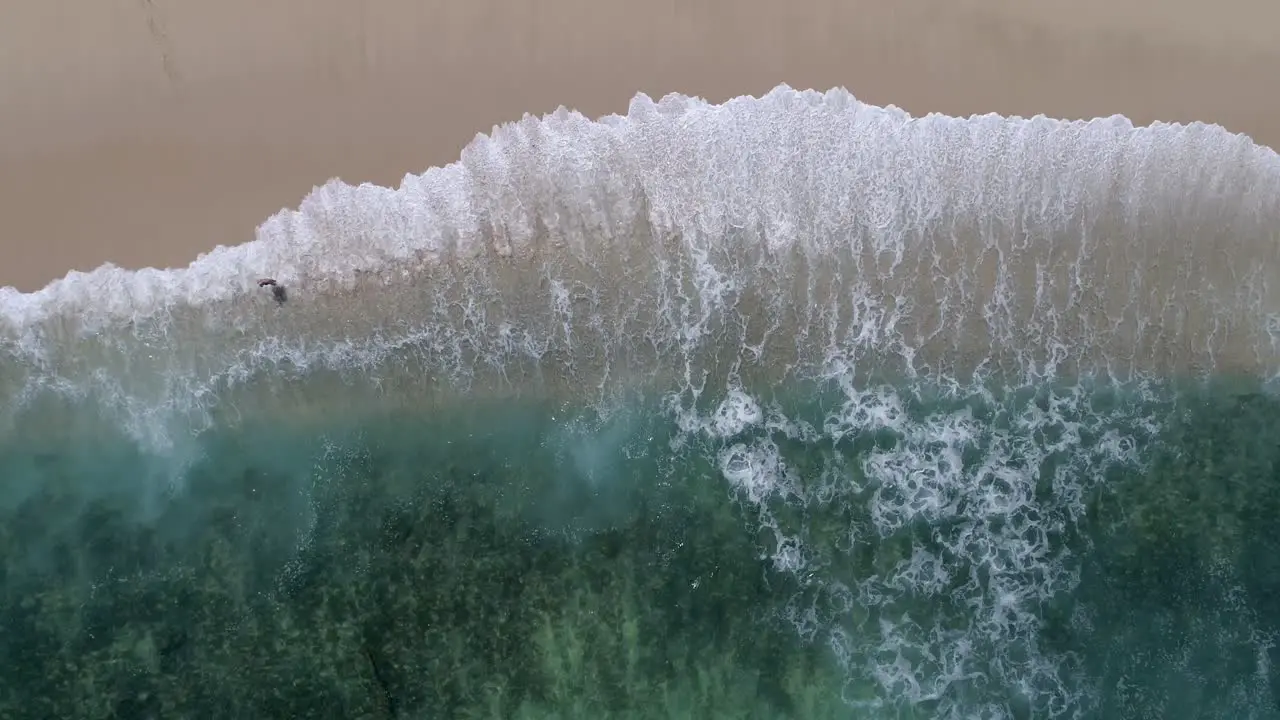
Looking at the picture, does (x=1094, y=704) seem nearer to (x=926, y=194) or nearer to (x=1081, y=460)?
(x=1081, y=460)

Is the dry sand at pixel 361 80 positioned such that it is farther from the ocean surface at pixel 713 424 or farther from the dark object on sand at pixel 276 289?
the dark object on sand at pixel 276 289

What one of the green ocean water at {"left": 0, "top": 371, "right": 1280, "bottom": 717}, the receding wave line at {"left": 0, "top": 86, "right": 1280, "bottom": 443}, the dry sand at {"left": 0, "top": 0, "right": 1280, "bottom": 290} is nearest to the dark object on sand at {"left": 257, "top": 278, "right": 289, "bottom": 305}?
the receding wave line at {"left": 0, "top": 86, "right": 1280, "bottom": 443}

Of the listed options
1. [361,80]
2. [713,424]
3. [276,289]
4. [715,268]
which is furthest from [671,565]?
[361,80]

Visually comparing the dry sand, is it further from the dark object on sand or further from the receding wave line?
the dark object on sand

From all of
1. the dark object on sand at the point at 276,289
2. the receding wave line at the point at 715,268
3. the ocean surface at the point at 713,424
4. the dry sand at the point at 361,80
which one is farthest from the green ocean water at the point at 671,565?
the dry sand at the point at 361,80

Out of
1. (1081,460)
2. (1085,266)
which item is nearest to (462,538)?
(1081,460)

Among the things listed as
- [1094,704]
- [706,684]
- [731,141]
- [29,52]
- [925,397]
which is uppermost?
[29,52]

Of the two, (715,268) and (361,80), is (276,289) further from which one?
(715,268)
